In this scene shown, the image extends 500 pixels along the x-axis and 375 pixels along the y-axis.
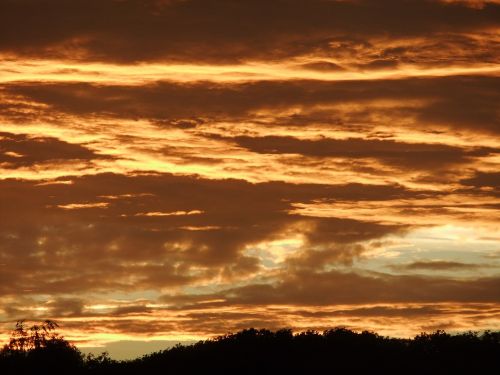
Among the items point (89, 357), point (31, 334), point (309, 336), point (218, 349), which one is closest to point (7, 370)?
point (31, 334)

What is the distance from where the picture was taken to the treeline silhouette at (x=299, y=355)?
11362 centimetres

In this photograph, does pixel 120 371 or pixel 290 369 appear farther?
pixel 120 371

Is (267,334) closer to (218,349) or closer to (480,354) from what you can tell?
(218,349)

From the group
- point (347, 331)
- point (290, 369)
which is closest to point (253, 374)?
point (290, 369)

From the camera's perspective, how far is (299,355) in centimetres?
11588

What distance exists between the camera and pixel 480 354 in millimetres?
114875

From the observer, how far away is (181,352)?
12144cm

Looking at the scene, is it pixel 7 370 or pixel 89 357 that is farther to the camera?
pixel 89 357

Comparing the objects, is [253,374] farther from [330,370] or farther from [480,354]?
[480,354]

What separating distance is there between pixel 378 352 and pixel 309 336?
783 centimetres

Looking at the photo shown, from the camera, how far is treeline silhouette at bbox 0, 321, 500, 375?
114 m

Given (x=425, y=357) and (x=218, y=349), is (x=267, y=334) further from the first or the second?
(x=425, y=357)

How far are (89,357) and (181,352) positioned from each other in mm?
10238

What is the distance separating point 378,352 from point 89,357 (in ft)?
101
